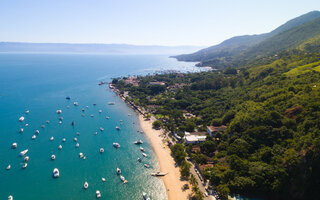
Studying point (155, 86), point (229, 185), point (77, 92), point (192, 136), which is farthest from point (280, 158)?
point (77, 92)

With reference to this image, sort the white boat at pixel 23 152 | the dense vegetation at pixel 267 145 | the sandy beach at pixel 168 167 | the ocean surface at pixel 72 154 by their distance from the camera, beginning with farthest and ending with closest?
the white boat at pixel 23 152, the ocean surface at pixel 72 154, the sandy beach at pixel 168 167, the dense vegetation at pixel 267 145

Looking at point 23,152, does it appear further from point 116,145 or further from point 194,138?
point 194,138

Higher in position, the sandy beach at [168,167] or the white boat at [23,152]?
the white boat at [23,152]

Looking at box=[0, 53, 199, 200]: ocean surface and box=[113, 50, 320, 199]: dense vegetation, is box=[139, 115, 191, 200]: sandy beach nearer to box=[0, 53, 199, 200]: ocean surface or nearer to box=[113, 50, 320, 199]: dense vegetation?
box=[0, 53, 199, 200]: ocean surface

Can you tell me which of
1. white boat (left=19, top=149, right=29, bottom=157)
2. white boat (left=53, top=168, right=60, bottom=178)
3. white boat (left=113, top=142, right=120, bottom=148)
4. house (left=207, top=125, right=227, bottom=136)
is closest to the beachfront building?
house (left=207, top=125, right=227, bottom=136)

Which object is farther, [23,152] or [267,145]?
[23,152]

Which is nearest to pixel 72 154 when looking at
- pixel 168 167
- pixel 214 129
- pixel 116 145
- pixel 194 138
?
pixel 116 145

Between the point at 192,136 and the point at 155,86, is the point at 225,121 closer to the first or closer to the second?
the point at 192,136

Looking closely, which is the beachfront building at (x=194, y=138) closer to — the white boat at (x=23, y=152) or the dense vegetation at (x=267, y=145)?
the dense vegetation at (x=267, y=145)

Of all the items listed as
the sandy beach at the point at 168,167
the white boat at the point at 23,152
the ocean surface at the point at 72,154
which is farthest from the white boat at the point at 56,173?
the sandy beach at the point at 168,167
